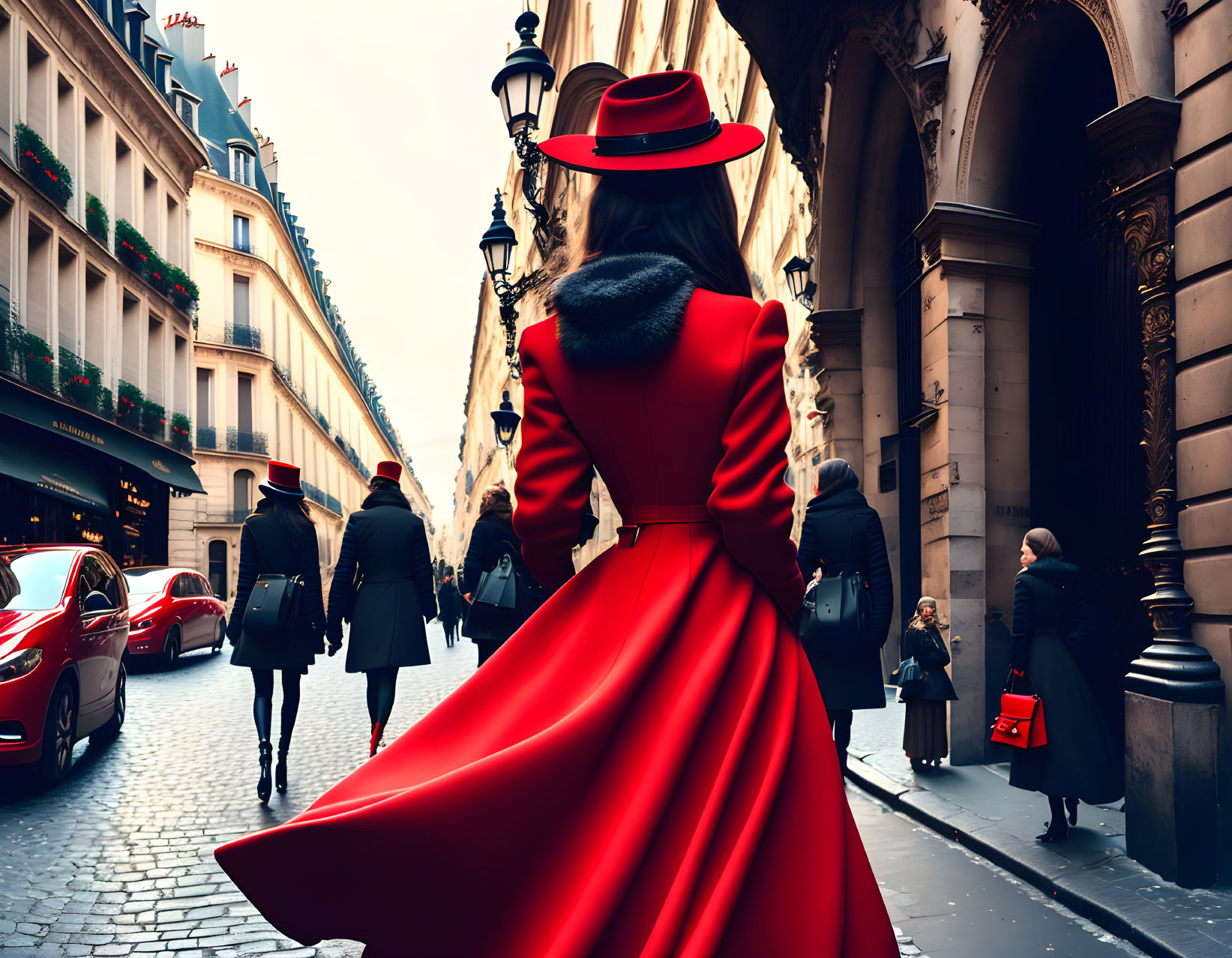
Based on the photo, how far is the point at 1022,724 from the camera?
17.0 ft

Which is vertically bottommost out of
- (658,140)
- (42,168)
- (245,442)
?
(658,140)

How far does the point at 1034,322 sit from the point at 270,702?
19.9 feet

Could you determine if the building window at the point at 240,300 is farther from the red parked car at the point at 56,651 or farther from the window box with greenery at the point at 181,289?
the red parked car at the point at 56,651

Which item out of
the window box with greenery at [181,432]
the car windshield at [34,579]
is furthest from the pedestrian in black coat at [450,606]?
A: the car windshield at [34,579]

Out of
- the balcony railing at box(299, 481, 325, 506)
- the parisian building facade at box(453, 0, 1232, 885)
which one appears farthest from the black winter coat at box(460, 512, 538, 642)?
the balcony railing at box(299, 481, 325, 506)

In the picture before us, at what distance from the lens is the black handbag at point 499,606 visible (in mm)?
6852

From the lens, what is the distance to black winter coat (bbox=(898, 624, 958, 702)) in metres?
6.86

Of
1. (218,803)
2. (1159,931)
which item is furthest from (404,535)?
(1159,931)

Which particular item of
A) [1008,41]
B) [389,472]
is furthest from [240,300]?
[1008,41]

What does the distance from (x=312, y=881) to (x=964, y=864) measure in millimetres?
4031

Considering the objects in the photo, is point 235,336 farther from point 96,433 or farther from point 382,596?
point 382,596

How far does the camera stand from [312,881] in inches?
66.7

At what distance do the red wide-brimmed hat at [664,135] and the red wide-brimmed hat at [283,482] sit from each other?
4.58 m

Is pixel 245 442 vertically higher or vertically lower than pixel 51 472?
higher
